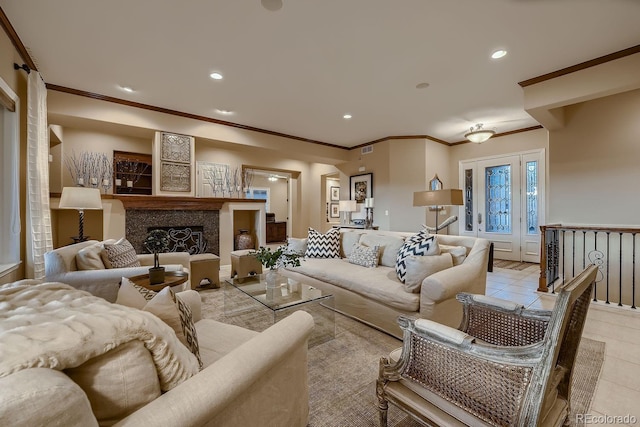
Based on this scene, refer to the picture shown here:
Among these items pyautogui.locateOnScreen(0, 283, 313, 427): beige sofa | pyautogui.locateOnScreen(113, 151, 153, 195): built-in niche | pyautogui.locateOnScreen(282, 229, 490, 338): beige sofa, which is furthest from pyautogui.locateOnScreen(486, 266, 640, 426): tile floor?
pyautogui.locateOnScreen(113, 151, 153, 195): built-in niche

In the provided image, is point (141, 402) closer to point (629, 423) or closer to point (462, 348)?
point (462, 348)

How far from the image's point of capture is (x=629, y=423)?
1.49m

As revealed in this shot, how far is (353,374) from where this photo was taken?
189 centimetres

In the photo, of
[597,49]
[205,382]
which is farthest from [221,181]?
[597,49]

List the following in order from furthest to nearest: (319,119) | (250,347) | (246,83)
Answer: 1. (319,119)
2. (246,83)
3. (250,347)

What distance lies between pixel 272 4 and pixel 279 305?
2.41 m

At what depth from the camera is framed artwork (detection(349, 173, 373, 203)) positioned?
6508 millimetres

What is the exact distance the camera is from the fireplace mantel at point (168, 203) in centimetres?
436

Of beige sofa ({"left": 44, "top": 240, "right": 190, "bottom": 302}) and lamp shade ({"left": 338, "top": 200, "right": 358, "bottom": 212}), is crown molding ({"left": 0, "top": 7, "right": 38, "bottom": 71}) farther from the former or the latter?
lamp shade ({"left": 338, "top": 200, "right": 358, "bottom": 212})

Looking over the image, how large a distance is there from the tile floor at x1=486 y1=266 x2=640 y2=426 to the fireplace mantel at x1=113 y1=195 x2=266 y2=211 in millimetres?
4667

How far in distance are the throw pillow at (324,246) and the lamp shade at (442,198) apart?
1482 mm

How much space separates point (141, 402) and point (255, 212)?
555cm

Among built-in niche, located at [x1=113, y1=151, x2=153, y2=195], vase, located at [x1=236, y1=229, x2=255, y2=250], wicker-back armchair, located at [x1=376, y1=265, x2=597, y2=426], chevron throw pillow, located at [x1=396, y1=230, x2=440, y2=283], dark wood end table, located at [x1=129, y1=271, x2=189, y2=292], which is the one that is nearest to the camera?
wicker-back armchair, located at [x1=376, y1=265, x2=597, y2=426]

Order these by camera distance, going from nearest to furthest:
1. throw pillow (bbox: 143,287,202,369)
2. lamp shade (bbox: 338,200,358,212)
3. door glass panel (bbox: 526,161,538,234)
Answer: throw pillow (bbox: 143,287,202,369) → door glass panel (bbox: 526,161,538,234) → lamp shade (bbox: 338,200,358,212)
